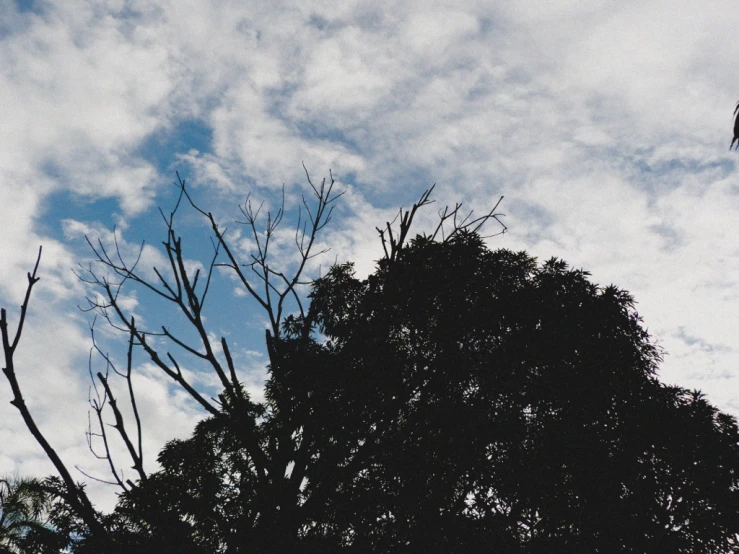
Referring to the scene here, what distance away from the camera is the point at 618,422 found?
852 cm

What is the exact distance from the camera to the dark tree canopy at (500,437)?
7145mm

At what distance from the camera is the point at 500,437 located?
816cm

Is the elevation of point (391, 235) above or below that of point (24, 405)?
A: above

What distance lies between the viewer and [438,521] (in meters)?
7.05

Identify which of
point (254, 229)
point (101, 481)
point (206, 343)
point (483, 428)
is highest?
point (254, 229)

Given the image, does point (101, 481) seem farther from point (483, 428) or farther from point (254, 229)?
point (483, 428)

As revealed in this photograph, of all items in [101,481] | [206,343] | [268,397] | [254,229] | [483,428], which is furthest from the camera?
[268,397]

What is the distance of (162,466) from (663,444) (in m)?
9.75

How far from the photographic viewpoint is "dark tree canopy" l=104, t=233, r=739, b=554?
7145 millimetres

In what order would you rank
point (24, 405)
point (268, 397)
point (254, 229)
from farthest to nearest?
point (268, 397)
point (254, 229)
point (24, 405)

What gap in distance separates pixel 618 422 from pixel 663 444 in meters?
0.76

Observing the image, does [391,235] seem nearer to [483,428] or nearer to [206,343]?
[206,343]

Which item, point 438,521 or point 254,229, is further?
point 438,521

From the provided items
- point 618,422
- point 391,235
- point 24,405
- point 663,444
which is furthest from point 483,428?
point 24,405
